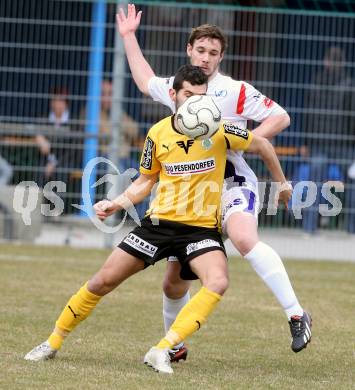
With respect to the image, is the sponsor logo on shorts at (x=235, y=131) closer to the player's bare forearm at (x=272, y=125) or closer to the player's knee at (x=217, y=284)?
the player's bare forearm at (x=272, y=125)

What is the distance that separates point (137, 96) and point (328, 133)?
2.22 m

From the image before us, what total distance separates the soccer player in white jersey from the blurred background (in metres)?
5.87

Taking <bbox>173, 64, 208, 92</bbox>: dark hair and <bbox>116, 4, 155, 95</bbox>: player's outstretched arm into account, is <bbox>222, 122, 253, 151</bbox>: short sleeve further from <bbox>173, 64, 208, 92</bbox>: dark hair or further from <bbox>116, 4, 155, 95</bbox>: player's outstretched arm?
<bbox>116, 4, 155, 95</bbox>: player's outstretched arm

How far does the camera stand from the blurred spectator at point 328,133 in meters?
13.4

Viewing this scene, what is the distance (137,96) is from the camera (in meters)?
13.6

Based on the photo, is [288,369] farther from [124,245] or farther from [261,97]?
[261,97]

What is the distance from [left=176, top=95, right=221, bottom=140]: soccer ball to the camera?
6320mm

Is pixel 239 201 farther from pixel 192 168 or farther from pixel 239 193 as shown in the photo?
pixel 192 168

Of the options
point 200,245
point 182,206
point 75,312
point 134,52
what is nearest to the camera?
point 200,245

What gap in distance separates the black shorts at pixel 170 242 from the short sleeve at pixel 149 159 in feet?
1.06

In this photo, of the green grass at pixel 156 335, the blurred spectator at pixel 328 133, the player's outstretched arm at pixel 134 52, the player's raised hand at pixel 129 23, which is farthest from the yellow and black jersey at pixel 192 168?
the blurred spectator at pixel 328 133

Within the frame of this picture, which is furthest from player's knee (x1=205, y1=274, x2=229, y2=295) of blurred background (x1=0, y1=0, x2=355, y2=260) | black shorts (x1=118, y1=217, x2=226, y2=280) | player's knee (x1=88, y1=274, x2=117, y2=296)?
blurred background (x1=0, y1=0, x2=355, y2=260)

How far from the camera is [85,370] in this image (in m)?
6.38

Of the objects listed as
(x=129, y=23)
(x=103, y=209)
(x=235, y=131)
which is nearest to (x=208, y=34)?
(x=235, y=131)
